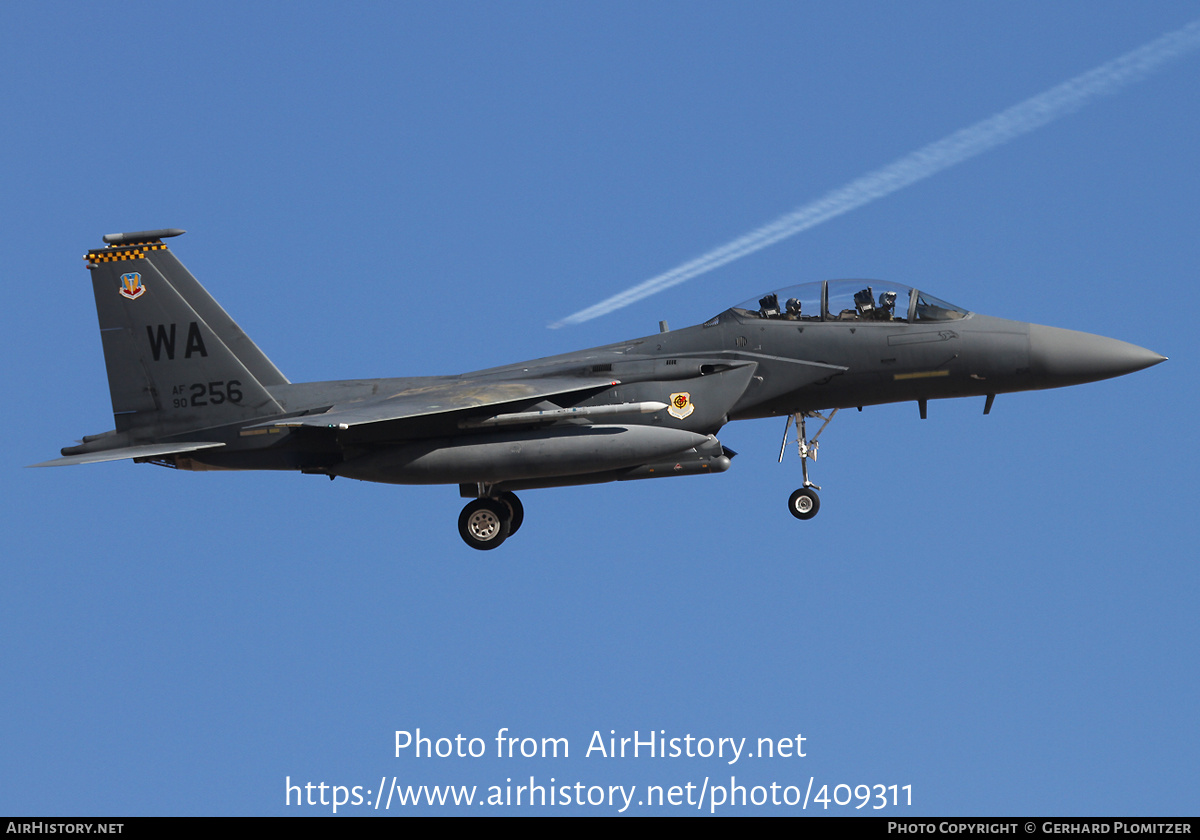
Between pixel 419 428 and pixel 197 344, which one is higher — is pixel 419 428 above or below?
below

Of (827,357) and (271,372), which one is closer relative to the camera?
(827,357)

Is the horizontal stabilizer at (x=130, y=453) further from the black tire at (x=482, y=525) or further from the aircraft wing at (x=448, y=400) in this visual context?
the black tire at (x=482, y=525)

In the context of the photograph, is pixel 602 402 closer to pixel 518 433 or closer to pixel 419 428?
pixel 518 433

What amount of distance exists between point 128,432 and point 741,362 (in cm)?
862

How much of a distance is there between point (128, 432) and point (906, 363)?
1080cm

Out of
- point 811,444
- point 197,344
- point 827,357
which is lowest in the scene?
point 811,444

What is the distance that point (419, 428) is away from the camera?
58.3ft

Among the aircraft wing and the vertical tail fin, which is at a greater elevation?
the vertical tail fin

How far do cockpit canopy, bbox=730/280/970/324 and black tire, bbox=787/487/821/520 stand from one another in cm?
243

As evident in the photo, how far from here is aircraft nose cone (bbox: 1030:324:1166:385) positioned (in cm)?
1744

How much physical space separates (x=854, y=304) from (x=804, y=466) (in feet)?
7.66

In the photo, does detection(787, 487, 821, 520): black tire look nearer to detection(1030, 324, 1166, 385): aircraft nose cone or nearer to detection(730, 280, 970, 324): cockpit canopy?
detection(730, 280, 970, 324): cockpit canopy

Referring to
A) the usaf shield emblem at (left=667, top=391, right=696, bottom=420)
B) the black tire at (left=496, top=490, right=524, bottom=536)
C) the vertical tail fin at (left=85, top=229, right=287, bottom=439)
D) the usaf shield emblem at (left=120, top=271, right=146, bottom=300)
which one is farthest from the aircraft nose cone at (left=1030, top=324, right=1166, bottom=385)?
the usaf shield emblem at (left=120, top=271, right=146, bottom=300)

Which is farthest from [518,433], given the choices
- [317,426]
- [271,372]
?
[271,372]
